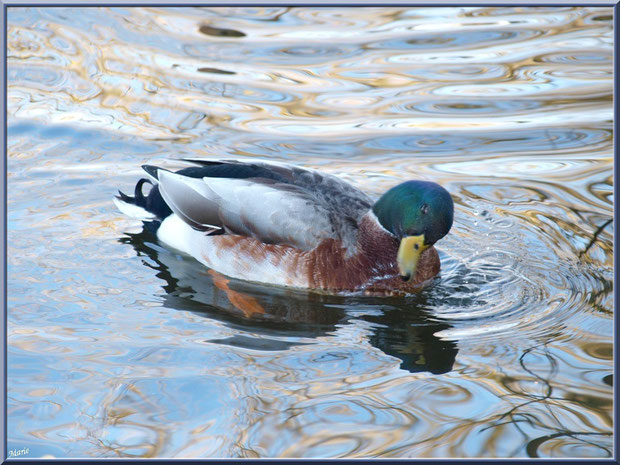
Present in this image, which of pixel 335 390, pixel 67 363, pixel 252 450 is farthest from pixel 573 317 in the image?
pixel 67 363

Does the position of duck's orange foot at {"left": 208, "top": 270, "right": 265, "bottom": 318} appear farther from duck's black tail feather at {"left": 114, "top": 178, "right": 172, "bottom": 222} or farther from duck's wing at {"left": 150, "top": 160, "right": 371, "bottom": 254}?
duck's black tail feather at {"left": 114, "top": 178, "right": 172, "bottom": 222}

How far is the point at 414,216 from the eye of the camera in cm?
614

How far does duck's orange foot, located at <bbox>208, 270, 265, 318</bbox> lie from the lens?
243 inches

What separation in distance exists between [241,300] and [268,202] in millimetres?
680

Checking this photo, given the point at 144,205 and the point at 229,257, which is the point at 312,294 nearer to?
the point at 229,257

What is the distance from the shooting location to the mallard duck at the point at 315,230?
20.6ft

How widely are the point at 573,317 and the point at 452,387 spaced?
47.1 inches

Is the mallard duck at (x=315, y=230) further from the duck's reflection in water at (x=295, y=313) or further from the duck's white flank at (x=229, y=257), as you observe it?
the duck's reflection in water at (x=295, y=313)

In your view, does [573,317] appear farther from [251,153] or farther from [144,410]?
[251,153]

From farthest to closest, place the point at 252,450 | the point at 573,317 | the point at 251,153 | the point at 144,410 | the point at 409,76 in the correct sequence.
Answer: the point at 409,76 < the point at 251,153 < the point at 573,317 < the point at 144,410 < the point at 252,450

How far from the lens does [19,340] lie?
5723 millimetres

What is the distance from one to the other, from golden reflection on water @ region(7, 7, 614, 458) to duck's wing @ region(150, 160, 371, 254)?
383 millimetres

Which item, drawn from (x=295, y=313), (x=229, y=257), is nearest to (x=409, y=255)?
(x=295, y=313)

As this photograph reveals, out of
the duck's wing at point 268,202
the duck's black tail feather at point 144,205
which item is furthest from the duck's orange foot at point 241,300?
the duck's black tail feather at point 144,205
